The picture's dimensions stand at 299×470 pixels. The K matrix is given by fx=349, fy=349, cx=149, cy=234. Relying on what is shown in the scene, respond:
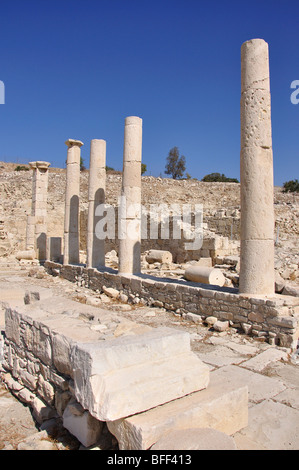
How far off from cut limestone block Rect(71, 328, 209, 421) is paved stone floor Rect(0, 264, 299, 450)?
0.62 metres

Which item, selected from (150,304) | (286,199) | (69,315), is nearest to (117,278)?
(150,304)

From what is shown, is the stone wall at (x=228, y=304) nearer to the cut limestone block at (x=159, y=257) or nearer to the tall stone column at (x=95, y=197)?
the tall stone column at (x=95, y=197)

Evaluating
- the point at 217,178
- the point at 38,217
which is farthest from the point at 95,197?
the point at 217,178

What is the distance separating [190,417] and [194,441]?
12.0 inches

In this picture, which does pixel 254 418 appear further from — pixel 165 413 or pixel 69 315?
pixel 69 315

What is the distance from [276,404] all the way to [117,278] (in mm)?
6784

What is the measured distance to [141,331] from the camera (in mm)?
4316

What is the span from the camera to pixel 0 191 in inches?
1216

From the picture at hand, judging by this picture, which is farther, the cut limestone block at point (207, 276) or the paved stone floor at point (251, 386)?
the cut limestone block at point (207, 276)

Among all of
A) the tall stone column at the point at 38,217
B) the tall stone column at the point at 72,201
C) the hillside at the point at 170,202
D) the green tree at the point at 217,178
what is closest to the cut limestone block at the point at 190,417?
the hillside at the point at 170,202

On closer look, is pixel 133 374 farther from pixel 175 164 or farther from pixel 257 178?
pixel 175 164

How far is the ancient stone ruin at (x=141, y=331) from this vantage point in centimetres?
294

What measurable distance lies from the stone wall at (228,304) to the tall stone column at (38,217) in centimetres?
924

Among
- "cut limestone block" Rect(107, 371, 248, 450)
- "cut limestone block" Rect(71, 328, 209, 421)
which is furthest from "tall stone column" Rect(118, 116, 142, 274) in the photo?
"cut limestone block" Rect(107, 371, 248, 450)
